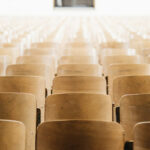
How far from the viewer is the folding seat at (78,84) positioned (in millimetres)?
1988

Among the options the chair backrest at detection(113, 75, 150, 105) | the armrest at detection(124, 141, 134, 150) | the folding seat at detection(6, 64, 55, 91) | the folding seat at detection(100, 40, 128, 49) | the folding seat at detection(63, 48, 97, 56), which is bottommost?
the armrest at detection(124, 141, 134, 150)

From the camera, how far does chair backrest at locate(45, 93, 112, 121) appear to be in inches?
60.8

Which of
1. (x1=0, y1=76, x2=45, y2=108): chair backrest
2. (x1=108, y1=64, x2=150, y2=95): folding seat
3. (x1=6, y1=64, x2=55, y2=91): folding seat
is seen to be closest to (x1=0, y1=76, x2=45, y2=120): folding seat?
(x1=0, y1=76, x2=45, y2=108): chair backrest

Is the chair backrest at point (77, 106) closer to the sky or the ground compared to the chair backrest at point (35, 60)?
closer to the ground

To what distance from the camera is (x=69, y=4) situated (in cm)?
1583

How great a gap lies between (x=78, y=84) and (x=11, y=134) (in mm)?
878

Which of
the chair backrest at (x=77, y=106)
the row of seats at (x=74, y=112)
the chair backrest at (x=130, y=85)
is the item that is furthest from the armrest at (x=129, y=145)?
the chair backrest at (x=130, y=85)

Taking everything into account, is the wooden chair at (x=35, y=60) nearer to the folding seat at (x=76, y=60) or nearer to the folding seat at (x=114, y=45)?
the folding seat at (x=76, y=60)

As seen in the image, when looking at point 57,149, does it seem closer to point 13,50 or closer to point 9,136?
point 9,136

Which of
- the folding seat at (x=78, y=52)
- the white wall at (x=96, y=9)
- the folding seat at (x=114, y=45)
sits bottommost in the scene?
the folding seat at (x=78, y=52)

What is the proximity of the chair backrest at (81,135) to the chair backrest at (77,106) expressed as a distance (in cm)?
33

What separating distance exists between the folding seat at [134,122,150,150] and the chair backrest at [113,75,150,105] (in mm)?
748

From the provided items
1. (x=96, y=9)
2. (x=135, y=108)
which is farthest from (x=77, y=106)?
(x=96, y=9)

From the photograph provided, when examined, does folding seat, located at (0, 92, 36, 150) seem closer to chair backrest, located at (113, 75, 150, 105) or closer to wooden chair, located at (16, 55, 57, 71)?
chair backrest, located at (113, 75, 150, 105)
